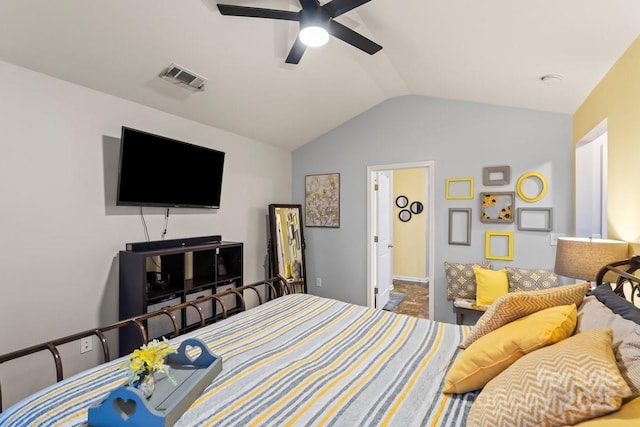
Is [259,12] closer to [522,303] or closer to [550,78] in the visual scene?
[522,303]

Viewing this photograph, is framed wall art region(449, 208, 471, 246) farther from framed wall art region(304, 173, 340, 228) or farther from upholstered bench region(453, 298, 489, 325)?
framed wall art region(304, 173, 340, 228)

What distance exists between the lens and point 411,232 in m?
6.29

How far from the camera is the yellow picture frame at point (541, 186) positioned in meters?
3.23

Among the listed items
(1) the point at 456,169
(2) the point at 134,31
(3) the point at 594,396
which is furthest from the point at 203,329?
(1) the point at 456,169

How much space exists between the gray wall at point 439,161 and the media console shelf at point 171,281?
1.60 meters

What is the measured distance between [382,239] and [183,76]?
127 inches

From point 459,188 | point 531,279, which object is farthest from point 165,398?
point 459,188

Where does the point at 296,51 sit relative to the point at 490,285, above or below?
above

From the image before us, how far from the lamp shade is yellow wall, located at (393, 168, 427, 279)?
13.6 feet

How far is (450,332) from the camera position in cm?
188

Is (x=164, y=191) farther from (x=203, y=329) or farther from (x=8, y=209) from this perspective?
(x=203, y=329)

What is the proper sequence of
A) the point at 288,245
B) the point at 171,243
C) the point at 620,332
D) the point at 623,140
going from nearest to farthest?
the point at 620,332, the point at 623,140, the point at 171,243, the point at 288,245

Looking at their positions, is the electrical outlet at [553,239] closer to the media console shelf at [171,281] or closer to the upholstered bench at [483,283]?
the upholstered bench at [483,283]

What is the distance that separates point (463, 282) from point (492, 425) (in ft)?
9.12
